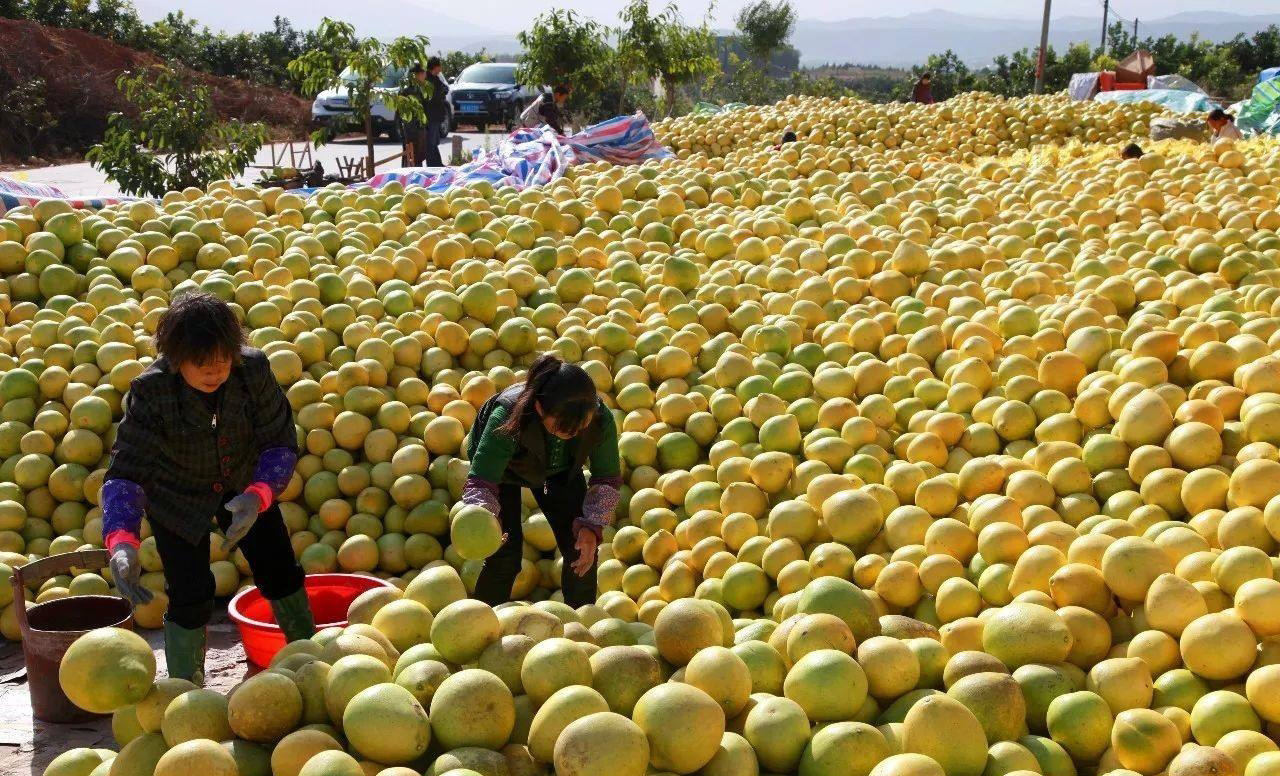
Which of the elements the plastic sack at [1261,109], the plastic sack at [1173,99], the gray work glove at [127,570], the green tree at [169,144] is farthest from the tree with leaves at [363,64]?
the plastic sack at [1261,109]

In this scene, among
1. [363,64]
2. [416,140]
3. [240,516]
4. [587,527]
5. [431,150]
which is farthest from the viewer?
[431,150]

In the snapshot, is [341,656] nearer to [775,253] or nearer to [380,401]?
[380,401]

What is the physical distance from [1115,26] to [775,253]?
35.1 m

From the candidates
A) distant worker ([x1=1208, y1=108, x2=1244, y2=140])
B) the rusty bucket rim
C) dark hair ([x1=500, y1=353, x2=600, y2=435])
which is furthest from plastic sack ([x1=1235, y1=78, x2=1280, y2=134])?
the rusty bucket rim

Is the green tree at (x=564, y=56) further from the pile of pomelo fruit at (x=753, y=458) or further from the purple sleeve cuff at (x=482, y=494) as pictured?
the purple sleeve cuff at (x=482, y=494)

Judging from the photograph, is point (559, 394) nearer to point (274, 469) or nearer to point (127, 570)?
point (274, 469)

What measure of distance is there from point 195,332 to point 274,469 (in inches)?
23.0

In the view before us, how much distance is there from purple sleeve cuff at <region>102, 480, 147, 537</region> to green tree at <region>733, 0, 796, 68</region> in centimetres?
2591

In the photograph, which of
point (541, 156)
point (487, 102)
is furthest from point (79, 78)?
point (541, 156)

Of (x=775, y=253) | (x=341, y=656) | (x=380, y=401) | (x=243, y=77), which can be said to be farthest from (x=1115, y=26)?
(x=341, y=656)

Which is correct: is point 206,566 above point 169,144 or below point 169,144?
below

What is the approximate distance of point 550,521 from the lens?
13.5 ft

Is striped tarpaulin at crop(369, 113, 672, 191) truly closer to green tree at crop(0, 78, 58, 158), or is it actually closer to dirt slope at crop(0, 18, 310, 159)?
dirt slope at crop(0, 18, 310, 159)

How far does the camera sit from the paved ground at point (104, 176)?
1689 cm
